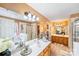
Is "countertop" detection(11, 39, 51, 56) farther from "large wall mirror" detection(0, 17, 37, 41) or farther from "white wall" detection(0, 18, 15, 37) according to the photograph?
"white wall" detection(0, 18, 15, 37)

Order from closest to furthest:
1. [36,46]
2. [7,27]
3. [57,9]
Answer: [7,27] < [57,9] < [36,46]

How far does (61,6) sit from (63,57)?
33.7 inches

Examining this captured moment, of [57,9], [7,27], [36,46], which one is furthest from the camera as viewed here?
[36,46]

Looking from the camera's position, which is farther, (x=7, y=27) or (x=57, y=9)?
(x=57, y=9)

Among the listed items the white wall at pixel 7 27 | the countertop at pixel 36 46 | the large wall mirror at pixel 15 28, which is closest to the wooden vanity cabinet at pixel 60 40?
the countertop at pixel 36 46

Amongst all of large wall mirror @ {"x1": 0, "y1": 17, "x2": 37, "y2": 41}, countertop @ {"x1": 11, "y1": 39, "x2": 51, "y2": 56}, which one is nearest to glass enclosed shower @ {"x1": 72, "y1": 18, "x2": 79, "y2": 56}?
countertop @ {"x1": 11, "y1": 39, "x2": 51, "y2": 56}

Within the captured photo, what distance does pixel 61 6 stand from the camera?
1683 mm

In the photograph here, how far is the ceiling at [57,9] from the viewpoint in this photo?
166cm

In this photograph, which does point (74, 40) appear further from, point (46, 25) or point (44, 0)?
point (44, 0)

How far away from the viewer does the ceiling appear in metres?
1.66

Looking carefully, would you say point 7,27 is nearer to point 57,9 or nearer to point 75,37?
point 57,9

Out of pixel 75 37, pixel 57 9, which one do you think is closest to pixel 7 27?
pixel 57 9

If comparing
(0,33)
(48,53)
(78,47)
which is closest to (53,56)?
(48,53)

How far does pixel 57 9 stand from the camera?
5.59ft
